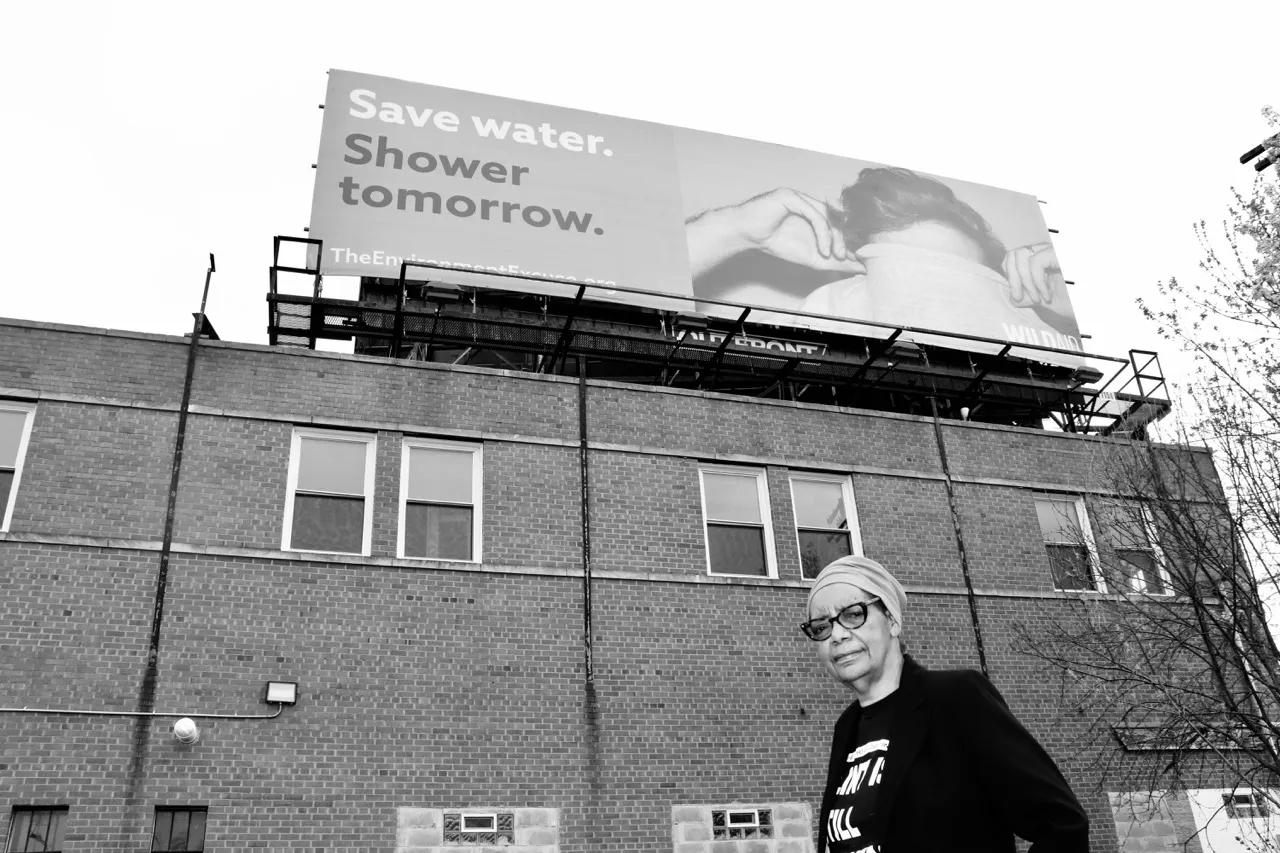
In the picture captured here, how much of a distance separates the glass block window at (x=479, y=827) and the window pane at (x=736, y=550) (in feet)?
14.4

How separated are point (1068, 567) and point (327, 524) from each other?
1084cm

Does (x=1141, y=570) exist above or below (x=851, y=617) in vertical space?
above

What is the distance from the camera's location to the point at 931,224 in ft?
67.2

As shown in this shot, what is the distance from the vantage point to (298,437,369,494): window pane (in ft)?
44.1

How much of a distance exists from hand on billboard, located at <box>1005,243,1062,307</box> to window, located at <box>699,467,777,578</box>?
26.0ft

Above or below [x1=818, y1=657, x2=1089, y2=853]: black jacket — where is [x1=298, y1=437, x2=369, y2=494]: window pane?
above

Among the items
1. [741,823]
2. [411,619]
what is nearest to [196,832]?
[411,619]

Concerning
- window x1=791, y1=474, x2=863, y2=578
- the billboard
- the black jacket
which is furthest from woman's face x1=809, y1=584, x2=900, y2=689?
the billboard

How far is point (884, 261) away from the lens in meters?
19.5

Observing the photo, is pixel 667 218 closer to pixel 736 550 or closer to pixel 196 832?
pixel 736 550

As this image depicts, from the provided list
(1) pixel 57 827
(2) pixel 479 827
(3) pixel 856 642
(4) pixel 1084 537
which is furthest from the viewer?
(4) pixel 1084 537

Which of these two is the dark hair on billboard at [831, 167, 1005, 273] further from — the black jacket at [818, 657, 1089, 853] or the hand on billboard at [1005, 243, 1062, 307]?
the black jacket at [818, 657, 1089, 853]

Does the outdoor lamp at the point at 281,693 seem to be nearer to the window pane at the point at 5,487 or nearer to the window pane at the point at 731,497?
the window pane at the point at 5,487

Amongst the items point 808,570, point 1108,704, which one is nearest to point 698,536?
point 808,570
